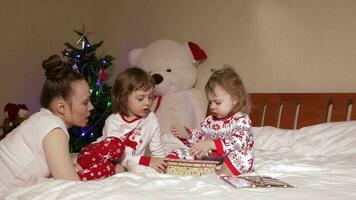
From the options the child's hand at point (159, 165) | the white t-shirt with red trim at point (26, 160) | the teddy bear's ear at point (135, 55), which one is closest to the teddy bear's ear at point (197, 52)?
the teddy bear's ear at point (135, 55)

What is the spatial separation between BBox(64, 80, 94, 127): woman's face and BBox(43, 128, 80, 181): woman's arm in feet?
0.60

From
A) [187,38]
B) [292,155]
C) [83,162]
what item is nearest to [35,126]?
[83,162]

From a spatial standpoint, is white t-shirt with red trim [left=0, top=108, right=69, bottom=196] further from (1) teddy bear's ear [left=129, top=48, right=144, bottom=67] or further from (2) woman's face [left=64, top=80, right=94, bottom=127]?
(1) teddy bear's ear [left=129, top=48, right=144, bottom=67]

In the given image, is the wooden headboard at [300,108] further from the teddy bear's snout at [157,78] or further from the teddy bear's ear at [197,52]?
the teddy bear's snout at [157,78]

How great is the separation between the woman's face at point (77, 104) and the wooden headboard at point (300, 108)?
148 centimetres

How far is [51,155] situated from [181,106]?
176 centimetres

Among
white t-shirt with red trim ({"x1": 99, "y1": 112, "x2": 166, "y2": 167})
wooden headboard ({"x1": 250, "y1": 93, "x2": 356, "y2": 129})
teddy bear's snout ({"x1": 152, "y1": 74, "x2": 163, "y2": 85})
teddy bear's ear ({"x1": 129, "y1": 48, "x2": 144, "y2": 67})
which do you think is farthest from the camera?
teddy bear's ear ({"x1": 129, "y1": 48, "x2": 144, "y2": 67})

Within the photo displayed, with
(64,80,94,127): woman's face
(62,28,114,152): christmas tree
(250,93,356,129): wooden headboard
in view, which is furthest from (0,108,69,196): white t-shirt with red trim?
(62,28,114,152): christmas tree

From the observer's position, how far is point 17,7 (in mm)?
3182

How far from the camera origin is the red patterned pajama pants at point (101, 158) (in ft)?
4.43

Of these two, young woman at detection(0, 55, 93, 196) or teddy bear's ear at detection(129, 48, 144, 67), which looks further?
teddy bear's ear at detection(129, 48, 144, 67)

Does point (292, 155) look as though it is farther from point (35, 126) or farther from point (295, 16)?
point (35, 126)

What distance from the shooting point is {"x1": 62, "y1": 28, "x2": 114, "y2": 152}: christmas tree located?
120 inches

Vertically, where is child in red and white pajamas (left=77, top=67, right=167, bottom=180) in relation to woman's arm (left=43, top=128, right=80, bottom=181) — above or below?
above
